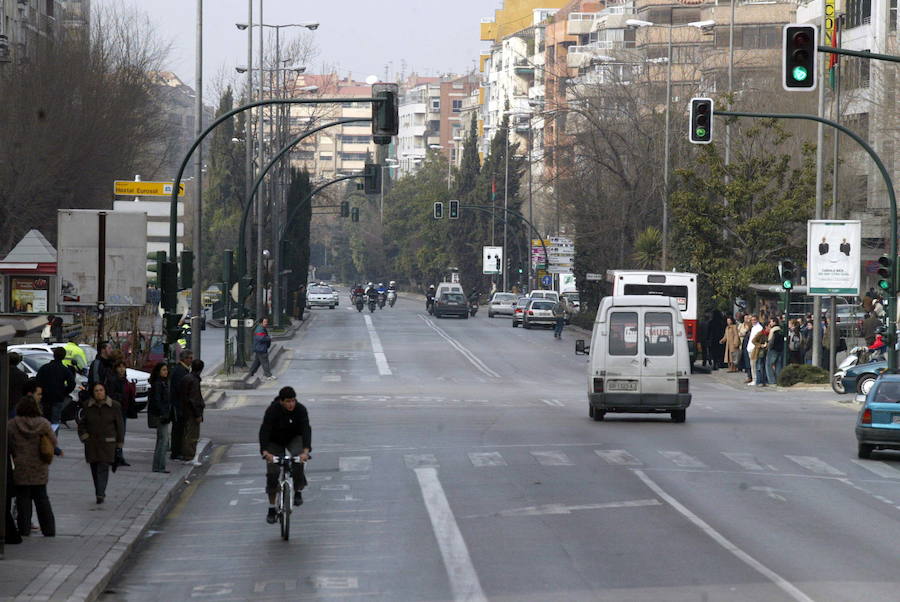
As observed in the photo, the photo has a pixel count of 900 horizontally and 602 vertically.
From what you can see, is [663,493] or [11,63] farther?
[11,63]

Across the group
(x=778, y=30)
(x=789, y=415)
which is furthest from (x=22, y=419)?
(x=778, y=30)

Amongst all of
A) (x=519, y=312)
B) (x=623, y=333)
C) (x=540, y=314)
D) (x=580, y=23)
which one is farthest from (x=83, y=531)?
(x=580, y=23)

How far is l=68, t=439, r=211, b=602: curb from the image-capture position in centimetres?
1175

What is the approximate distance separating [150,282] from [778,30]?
81558 mm

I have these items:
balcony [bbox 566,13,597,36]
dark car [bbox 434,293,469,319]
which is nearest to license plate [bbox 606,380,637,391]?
dark car [bbox 434,293,469,319]

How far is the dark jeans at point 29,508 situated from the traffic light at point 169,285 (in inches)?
416

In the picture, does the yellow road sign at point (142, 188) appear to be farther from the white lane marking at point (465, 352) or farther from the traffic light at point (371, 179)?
the traffic light at point (371, 179)

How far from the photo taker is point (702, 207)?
5234cm

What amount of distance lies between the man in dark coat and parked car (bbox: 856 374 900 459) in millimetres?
11361

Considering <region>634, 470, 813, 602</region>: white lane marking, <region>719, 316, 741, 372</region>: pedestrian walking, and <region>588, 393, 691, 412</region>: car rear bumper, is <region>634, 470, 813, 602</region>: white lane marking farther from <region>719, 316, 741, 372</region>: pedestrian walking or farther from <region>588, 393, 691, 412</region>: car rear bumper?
<region>719, 316, 741, 372</region>: pedestrian walking

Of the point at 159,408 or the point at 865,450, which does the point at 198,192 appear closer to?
the point at 159,408

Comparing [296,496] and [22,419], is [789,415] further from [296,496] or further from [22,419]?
[22,419]

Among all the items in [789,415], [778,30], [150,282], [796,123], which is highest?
[778,30]

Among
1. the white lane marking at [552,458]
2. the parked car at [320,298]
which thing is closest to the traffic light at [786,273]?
the white lane marking at [552,458]
